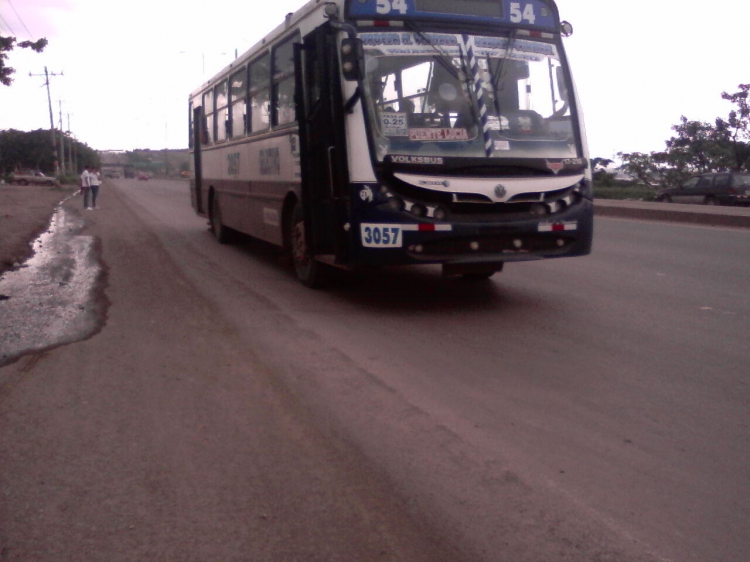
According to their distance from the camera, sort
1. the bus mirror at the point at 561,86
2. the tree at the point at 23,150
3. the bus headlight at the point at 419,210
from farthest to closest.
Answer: the tree at the point at 23,150, the bus mirror at the point at 561,86, the bus headlight at the point at 419,210

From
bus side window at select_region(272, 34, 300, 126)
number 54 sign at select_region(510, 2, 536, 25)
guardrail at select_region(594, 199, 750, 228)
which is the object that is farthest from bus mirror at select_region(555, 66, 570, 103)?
guardrail at select_region(594, 199, 750, 228)

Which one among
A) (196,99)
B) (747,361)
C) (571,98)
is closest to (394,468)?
(747,361)

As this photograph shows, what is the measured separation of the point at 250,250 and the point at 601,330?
8221 mm

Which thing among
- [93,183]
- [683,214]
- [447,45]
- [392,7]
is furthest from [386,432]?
[93,183]

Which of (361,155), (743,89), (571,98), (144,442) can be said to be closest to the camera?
(144,442)

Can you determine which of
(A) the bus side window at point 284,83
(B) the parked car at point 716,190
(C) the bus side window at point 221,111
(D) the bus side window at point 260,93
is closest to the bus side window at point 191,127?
(C) the bus side window at point 221,111

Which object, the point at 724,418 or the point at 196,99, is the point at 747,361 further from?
the point at 196,99

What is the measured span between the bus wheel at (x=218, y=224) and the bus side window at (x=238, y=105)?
2348 millimetres

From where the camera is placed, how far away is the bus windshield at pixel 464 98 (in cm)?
759

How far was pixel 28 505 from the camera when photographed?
12.1 ft

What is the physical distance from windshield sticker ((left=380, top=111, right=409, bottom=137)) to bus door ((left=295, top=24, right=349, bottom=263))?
388 mm

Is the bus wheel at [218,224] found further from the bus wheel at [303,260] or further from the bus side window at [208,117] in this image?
the bus wheel at [303,260]

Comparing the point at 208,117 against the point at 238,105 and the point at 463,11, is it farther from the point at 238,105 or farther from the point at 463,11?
the point at 463,11

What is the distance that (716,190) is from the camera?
28.0 metres
